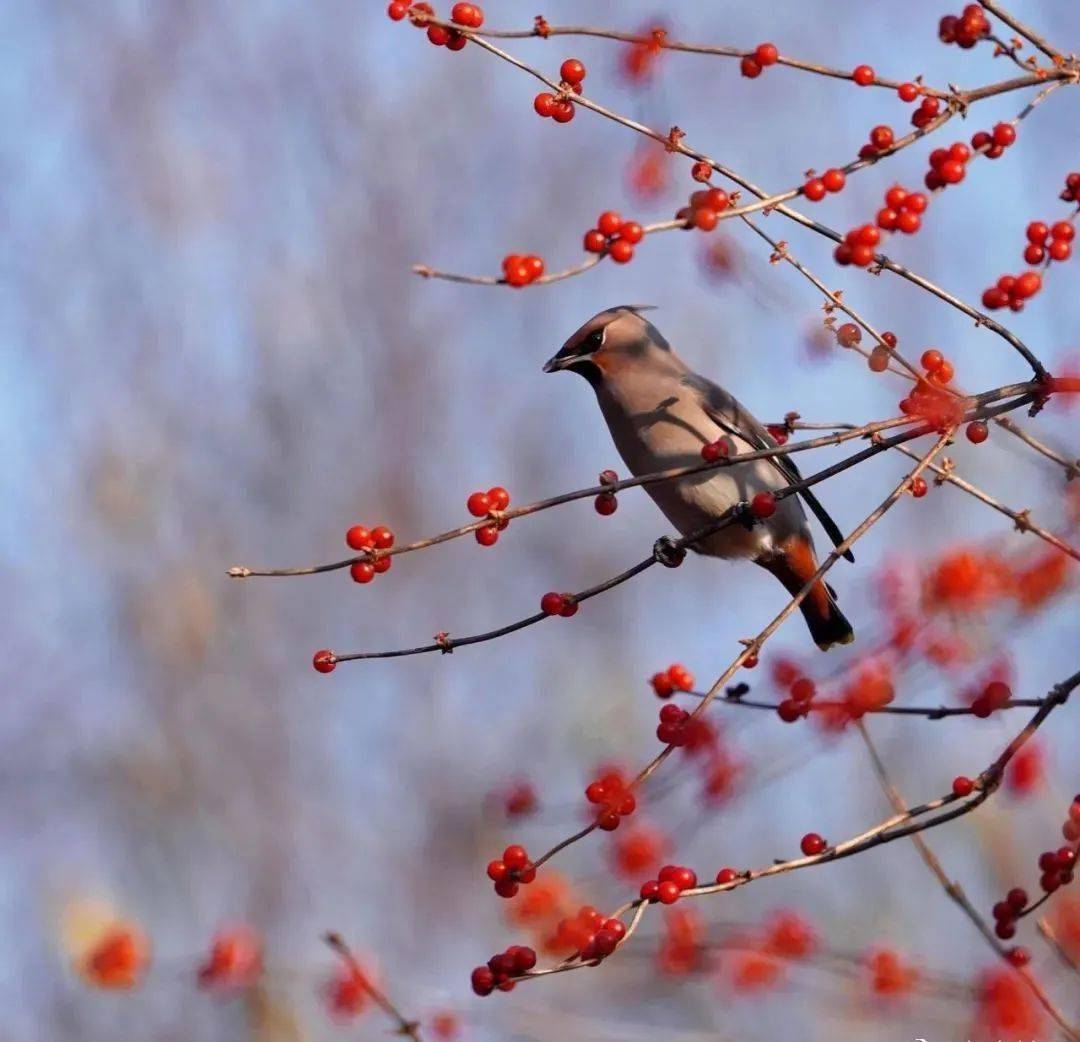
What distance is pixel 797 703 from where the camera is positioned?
2.97 m

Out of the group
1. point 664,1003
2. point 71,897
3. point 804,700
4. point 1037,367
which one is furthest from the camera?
point 71,897

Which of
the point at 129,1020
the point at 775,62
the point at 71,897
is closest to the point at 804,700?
the point at 775,62

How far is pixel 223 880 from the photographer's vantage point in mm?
9070

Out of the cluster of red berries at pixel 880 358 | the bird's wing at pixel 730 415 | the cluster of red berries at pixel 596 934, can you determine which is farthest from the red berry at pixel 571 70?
the bird's wing at pixel 730 415

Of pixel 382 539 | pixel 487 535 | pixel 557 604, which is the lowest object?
pixel 557 604

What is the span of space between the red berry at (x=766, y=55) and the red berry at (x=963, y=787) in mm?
1199

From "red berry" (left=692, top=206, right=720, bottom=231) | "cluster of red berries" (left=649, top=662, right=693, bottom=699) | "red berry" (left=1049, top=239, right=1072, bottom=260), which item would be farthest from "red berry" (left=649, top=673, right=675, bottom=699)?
"red berry" (left=692, top=206, right=720, bottom=231)

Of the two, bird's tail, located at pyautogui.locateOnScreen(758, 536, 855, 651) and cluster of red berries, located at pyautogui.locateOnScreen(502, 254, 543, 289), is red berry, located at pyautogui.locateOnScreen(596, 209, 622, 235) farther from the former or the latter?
bird's tail, located at pyautogui.locateOnScreen(758, 536, 855, 651)

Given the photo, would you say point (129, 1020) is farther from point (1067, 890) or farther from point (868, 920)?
point (1067, 890)

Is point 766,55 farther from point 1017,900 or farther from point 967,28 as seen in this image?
point 1017,900

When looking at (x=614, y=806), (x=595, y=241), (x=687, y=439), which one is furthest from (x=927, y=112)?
(x=687, y=439)

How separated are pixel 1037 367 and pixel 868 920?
6.09 metres

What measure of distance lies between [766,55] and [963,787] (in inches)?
48.1

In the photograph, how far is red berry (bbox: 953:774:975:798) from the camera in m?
2.58
